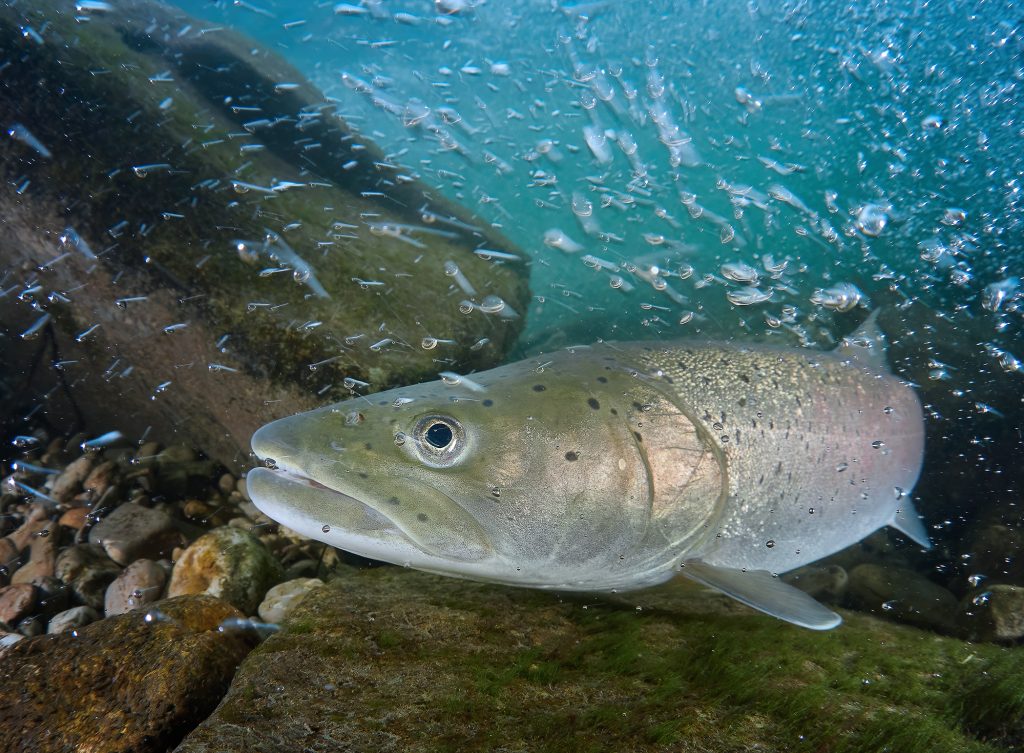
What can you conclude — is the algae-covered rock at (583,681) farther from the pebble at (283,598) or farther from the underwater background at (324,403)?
the pebble at (283,598)

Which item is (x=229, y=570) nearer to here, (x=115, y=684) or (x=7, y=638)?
(x=115, y=684)

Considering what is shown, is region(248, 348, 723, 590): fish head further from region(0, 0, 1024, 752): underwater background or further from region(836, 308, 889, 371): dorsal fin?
region(836, 308, 889, 371): dorsal fin

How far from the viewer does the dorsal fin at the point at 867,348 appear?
3492 mm

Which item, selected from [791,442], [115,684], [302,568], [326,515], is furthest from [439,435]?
[791,442]

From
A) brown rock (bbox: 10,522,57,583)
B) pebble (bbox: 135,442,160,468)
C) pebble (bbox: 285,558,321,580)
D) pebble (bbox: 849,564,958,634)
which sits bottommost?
brown rock (bbox: 10,522,57,583)

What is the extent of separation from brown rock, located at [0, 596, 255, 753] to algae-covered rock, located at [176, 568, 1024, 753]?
23 cm

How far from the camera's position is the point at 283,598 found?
2484 millimetres

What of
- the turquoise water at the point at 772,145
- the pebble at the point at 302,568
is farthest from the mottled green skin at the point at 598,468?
the turquoise water at the point at 772,145

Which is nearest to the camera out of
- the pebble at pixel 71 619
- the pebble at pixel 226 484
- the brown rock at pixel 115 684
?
the brown rock at pixel 115 684

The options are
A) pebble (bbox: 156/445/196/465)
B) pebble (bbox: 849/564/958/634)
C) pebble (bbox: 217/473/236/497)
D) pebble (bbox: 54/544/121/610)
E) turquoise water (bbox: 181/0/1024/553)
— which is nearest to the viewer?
pebble (bbox: 54/544/121/610)

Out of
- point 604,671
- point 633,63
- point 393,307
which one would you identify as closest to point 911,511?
point 604,671

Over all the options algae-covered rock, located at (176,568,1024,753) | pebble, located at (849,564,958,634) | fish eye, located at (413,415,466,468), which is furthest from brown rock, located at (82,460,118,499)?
pebble, located at (849,564,958,634)

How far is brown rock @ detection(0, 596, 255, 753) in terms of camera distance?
5.35ft

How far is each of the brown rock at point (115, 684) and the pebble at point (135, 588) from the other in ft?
2.65
